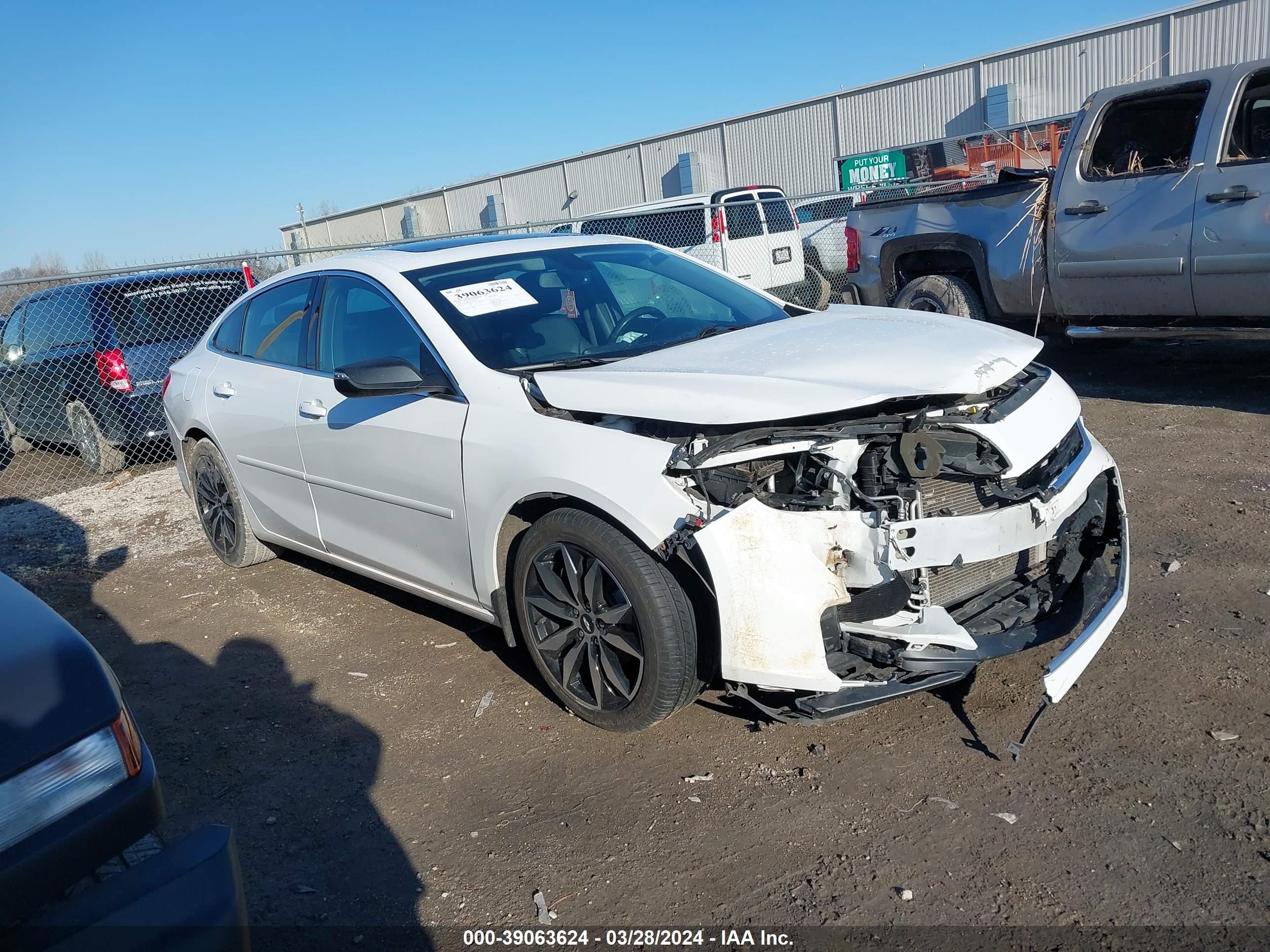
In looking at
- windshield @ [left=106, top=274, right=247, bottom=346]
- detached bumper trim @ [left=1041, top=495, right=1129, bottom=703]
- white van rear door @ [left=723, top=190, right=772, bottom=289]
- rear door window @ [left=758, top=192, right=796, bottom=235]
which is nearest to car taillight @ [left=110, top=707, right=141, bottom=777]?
detached bumper trim @ [left=1041, top=495, right=1129, bottom=703]

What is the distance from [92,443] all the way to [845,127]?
73.9 ft

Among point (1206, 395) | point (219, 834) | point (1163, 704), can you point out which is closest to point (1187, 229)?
point (1206, 395)

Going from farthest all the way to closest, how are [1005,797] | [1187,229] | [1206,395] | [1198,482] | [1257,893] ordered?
[1206,395]
[1187,229]
[1198,482]
[1005,797]
[1257,893]

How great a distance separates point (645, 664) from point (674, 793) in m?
0.42

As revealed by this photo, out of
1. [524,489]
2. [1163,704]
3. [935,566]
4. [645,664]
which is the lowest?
[1163,704]

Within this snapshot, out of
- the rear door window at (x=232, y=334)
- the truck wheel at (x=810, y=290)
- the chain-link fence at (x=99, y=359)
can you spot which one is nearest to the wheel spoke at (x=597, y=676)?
the rear door window at (x=232, y=334)

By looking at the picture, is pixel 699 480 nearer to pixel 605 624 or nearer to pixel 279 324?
pixel 605 624

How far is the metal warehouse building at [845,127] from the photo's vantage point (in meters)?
19.7

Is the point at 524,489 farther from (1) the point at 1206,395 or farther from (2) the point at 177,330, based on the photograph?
(2) the point at 177,330

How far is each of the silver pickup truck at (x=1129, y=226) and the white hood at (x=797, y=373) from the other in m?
3.52

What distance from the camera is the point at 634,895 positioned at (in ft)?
8.93

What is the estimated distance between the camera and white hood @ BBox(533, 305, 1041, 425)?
3041 mm

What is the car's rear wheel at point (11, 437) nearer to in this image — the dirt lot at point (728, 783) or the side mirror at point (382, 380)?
the dirt lot at point (728, 783)

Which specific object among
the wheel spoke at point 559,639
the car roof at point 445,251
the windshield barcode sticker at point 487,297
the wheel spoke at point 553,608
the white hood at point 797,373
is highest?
the car roof at point 445,251
